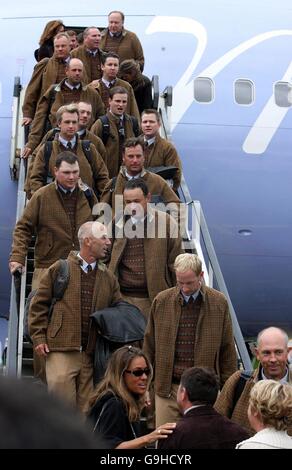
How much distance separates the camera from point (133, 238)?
7.58m

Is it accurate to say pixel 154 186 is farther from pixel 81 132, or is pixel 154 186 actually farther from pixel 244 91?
pixel 244 91

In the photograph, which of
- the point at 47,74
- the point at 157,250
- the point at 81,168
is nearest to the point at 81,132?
the point at 81,168

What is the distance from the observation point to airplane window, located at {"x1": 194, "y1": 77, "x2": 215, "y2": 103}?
13.5m

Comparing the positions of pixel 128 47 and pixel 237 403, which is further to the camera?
pixel 128 47

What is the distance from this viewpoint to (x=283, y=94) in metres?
13.9

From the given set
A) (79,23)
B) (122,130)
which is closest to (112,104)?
(122,130)

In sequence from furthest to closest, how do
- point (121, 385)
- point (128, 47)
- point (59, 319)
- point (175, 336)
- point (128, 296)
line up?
point (128, 47) → point (128, 296) → point (59, 319) → point (175, 336) → point (121, 385)

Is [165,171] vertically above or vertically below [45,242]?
above

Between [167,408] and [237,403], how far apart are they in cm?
136

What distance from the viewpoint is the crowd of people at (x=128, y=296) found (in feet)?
15.3

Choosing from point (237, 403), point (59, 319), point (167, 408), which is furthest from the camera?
point (59, 319)

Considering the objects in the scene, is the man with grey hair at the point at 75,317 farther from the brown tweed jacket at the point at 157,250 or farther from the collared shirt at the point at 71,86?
the collared shirt at the point at 71,86

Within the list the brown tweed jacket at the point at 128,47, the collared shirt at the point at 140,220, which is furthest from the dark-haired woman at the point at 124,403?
the brown tweed jacket at the point at 128,47

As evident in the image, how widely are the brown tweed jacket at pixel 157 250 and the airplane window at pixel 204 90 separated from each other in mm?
6068
